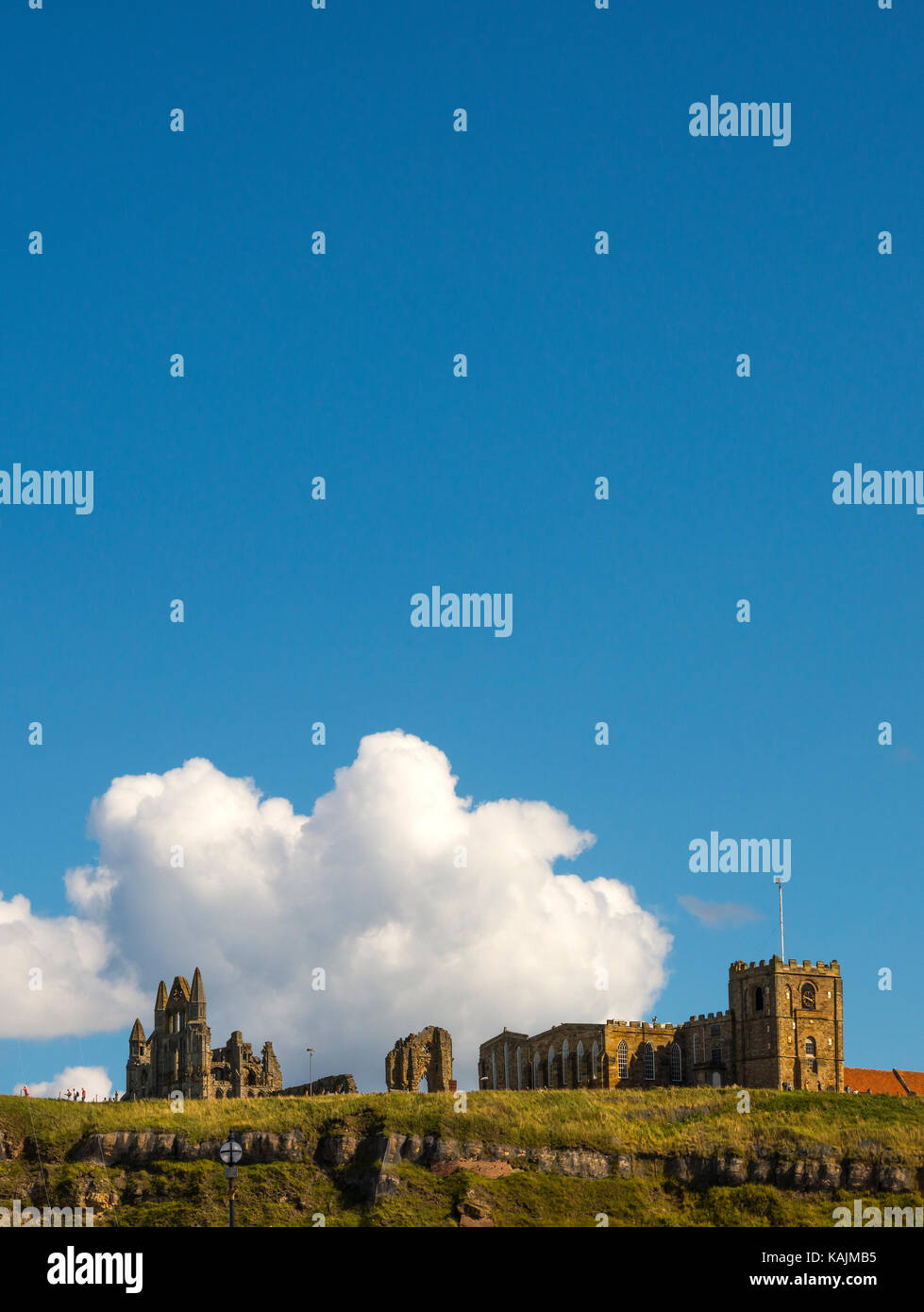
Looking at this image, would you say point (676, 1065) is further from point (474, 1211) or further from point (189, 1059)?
point (474, 1211)

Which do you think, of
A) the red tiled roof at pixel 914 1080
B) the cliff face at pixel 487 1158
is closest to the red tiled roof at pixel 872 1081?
the red tiled roof at pixel 914 1080

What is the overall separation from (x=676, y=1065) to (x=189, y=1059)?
1409 inches

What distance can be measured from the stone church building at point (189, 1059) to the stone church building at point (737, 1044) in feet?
73.0

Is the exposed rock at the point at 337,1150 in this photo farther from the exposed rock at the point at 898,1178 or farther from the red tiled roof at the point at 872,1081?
the red tiled roof at the point at 872,1081

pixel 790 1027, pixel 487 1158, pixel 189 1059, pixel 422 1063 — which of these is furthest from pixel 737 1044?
pixel 189 1059

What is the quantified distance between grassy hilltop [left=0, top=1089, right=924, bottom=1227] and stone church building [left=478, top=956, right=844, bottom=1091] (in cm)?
1787

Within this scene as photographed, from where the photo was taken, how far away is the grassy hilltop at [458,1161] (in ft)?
Answer: 259

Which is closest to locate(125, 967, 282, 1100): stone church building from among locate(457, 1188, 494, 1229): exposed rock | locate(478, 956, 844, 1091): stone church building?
locate(478, 956, 844, 1091): stone church building

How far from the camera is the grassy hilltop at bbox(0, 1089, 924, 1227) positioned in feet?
259

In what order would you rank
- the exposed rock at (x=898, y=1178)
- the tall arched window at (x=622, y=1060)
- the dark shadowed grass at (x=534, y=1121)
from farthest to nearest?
the tall arched window at (x=622, y=1060), the dark shadowed grass at (x=534, y=1121), the exposed rock at (x=898, y=1178)
